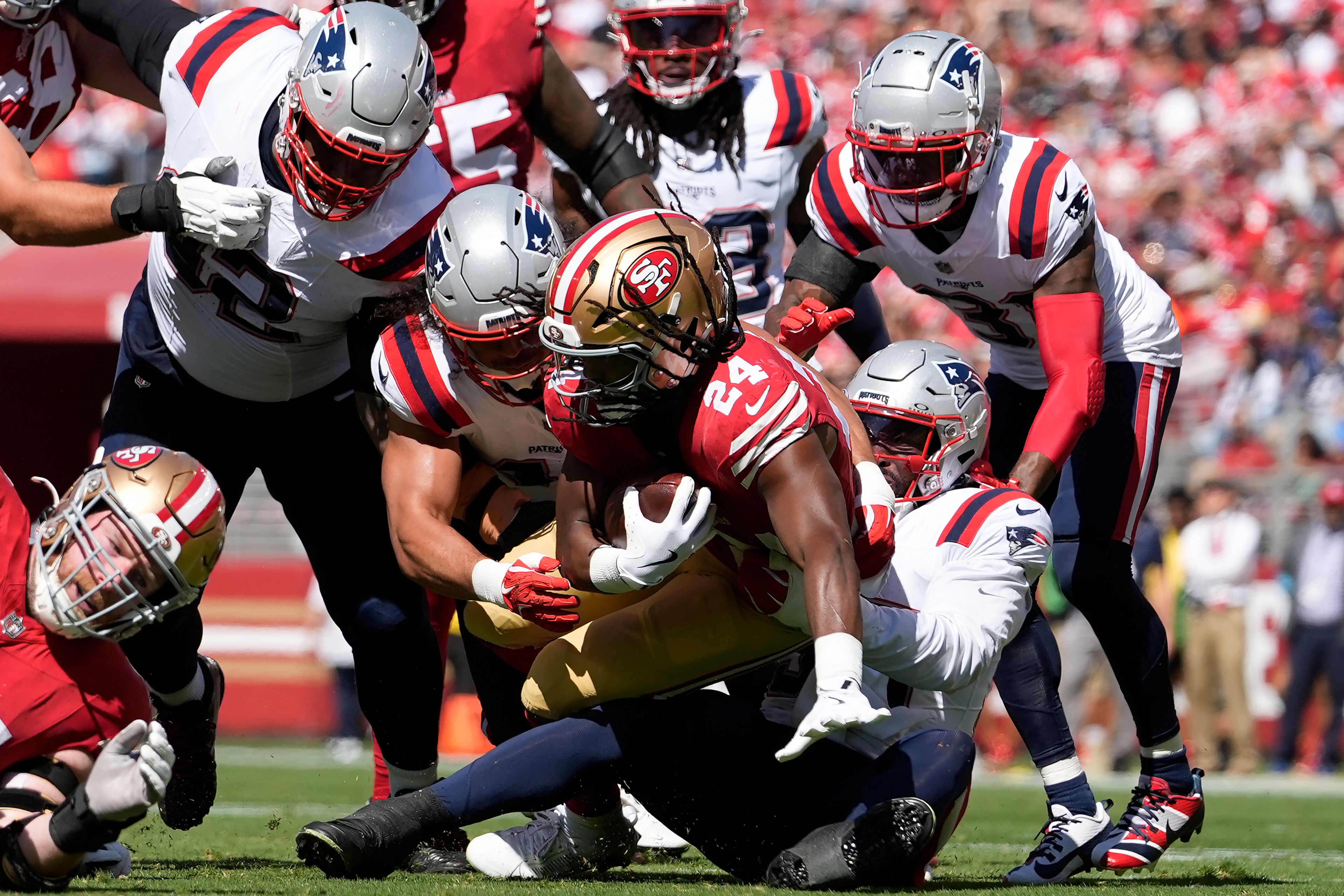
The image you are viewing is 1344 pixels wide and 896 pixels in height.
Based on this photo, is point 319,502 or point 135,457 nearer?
point 135,457

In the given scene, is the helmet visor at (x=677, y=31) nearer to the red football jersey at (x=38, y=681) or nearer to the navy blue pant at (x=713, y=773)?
the navy blue pant at (x=713, y=773)

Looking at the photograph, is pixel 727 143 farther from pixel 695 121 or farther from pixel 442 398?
pixel 442 398

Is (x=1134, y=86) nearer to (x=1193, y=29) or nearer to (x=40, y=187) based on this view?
(x=1193, y=29)

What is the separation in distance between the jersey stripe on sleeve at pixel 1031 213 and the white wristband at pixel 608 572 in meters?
1.70

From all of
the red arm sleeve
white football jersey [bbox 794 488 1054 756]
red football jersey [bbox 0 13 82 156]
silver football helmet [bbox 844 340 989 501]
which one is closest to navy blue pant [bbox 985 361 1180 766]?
the red arm sleeve

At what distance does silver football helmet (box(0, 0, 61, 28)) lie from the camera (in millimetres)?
4234

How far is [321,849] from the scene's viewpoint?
3436mm

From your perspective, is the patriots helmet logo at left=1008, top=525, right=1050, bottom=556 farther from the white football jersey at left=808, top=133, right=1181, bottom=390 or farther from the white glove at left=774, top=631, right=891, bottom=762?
the white football jersey at left=808, top=133, right=1181, bottom=390

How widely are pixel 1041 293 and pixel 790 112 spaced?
1446mm

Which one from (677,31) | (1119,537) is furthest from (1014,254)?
(677,31)

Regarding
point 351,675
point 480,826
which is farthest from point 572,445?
point 351,675

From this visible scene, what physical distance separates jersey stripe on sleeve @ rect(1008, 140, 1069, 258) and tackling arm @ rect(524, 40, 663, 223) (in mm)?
1053

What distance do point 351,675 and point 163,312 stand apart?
6432 millimetres

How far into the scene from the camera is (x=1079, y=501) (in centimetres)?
471
